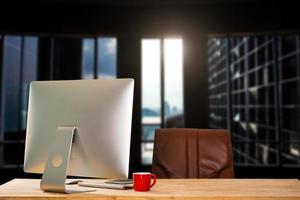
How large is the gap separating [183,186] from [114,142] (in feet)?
1.47

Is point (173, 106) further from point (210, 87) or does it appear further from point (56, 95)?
point (56, 95)

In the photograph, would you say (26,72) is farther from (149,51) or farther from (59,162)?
(59,162)

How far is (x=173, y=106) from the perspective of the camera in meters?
3.93

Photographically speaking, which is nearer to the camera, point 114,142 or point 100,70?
point 114,142

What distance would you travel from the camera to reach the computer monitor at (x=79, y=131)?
1215mm

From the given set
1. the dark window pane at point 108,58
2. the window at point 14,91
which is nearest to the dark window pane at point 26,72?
the window at point 14,91

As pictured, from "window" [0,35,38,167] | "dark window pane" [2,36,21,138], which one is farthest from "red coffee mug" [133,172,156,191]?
"dark window pane" [2,36,21,138]

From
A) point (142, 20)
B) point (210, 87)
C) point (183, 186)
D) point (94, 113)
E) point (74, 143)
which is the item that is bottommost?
point (183, 186)

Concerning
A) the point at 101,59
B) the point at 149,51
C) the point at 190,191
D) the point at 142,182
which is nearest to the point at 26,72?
the point at 101,59

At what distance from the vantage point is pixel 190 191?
1299mm

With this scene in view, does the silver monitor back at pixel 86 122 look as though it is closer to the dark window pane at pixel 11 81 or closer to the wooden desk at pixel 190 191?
the wooden desk at pixel 190 191

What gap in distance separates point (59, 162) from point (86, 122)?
0.69 ft

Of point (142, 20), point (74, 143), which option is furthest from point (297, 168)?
point (74, 143)

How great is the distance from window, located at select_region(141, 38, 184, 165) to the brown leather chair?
6.08 ft
